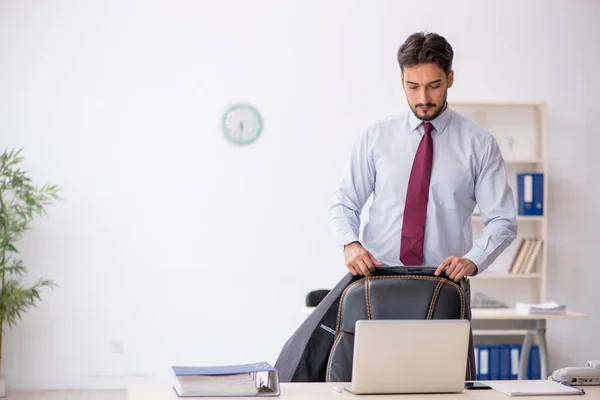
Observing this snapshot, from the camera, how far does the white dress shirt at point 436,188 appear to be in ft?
9.74

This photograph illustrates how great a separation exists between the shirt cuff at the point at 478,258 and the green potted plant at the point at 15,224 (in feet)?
12.5

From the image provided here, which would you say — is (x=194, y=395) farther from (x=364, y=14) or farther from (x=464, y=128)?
(x=364, y=14)

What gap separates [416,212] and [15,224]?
11.9ft

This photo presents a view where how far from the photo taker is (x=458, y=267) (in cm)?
263

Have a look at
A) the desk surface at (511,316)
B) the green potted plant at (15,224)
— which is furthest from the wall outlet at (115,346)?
the desk surface at (511,316)

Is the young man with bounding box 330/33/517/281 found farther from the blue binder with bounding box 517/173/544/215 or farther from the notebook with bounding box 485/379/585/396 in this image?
the blue binder with bounding box 517/173/544/215

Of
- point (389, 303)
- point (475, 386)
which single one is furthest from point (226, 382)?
point (475, 386)

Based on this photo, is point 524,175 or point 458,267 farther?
point 524,175

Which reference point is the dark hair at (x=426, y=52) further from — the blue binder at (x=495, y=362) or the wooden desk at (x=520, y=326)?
the blue binder at (x=495, y=362)

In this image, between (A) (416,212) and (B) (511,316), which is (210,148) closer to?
(B) (511,316)

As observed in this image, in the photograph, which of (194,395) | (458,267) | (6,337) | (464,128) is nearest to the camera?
(194,395)

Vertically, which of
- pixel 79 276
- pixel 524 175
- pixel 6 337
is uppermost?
pixel 524 175

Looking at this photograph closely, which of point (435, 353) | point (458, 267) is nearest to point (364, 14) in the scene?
point (458, 267)

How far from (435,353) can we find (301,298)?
13.6 ft
